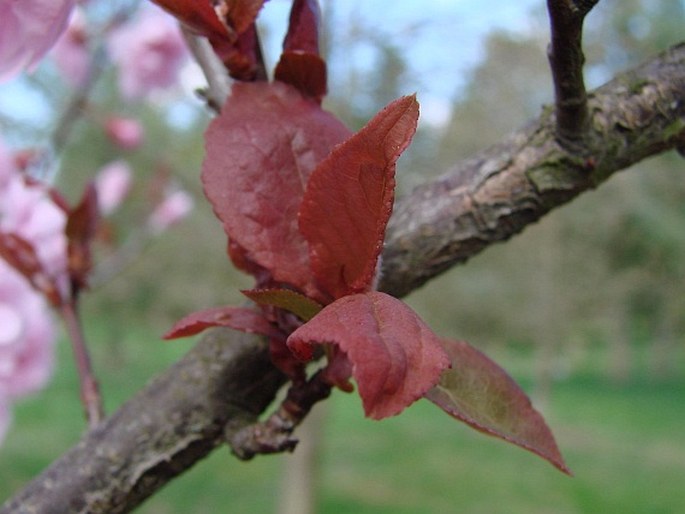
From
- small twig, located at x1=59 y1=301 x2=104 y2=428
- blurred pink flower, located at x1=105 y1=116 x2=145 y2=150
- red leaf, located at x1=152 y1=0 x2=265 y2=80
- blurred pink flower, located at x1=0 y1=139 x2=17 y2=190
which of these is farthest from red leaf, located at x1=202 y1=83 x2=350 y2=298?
blurred pink flower, located at x1=105 y1=116 x2=145 y2=150

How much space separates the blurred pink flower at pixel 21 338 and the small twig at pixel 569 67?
0.47 m

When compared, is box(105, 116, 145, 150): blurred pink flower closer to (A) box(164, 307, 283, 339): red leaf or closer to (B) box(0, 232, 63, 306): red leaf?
(B) box(0, 232, 63, 306): red leaf

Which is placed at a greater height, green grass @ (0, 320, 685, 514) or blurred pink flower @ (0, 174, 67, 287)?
blurred pink flower @ (0, 174, 67, 287)

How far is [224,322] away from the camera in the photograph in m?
0.32

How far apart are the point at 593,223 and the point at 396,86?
3681 millimetres

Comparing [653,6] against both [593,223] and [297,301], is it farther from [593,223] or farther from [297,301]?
[297,301]

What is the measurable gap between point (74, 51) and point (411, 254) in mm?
1329

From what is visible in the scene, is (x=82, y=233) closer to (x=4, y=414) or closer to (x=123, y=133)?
(x=4, y=414)

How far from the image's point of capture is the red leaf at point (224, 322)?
306mm

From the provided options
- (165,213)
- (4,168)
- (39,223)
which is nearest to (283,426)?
(39,223)

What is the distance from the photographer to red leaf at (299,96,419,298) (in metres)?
0.24

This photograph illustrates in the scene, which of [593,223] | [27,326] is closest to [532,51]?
[593,223]

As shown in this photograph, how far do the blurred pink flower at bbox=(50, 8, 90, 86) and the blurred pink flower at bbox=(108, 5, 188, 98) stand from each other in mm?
128

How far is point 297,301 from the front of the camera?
287 millimetres
